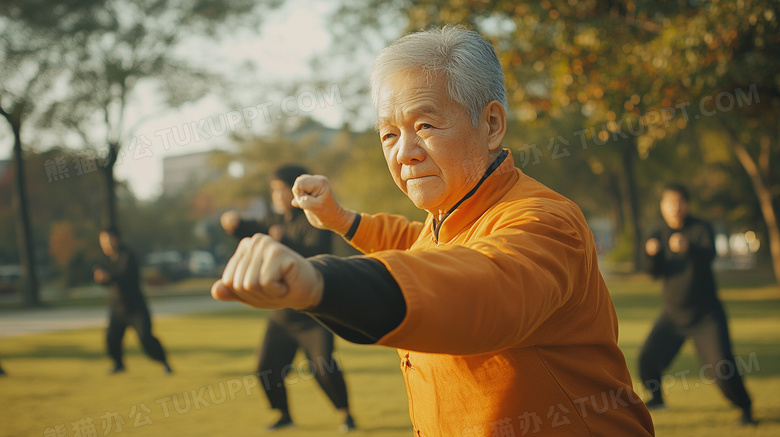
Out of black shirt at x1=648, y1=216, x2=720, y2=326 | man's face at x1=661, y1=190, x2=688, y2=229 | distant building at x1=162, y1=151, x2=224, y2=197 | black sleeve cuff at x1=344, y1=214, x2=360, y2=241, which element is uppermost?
black sleeve cuff at x1=344, y1=214, x2=360, y2=241

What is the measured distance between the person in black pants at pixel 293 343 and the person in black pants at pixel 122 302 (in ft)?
12.0

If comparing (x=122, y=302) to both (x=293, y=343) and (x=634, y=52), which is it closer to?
(x=293, y=343)

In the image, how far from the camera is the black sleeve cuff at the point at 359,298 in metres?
1.09

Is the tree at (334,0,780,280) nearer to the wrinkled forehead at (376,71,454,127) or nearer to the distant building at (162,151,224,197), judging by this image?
the wrinkled forehead at (376,71,454,127)

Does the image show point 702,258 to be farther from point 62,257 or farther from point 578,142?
point 62,257

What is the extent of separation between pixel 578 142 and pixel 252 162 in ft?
59.9

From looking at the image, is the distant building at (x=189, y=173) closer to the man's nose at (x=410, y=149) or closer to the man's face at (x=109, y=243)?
the man's face at (x=109, y=243)

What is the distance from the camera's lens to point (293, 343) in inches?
244

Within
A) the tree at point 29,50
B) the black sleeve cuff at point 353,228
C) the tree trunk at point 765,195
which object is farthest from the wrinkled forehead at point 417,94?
the tree at point 29,50

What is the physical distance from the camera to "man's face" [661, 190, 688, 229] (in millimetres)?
6395

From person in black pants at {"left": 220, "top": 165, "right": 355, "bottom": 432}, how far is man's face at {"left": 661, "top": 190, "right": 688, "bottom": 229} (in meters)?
3.49

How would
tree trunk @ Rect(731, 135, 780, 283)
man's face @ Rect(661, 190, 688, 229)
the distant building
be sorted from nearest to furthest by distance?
man's face @ Rect(661, 190, 688, 229) < tree trunk @ Rect(731, 135, 780, 283) < the distant building

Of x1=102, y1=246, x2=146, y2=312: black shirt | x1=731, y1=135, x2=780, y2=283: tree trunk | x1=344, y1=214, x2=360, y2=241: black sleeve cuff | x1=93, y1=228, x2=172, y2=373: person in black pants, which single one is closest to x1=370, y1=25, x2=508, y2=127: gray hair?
x1=344, y1=214, x2=360, y2=241: black sleeve cuff

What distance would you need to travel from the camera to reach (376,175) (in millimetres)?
26797
